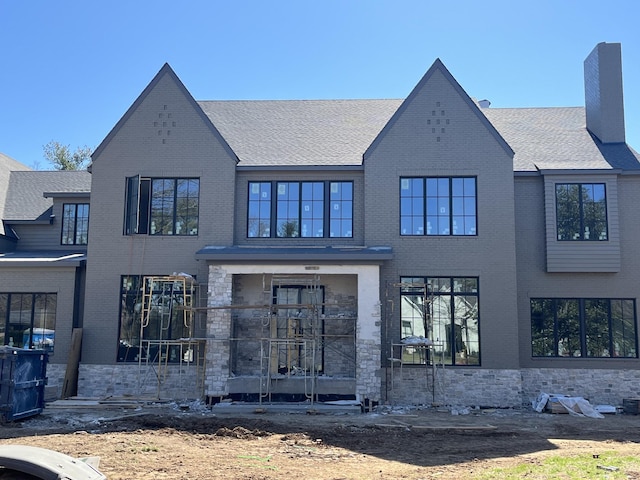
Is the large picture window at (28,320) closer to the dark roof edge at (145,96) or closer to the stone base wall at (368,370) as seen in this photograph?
the dark roof edge at (145,96)

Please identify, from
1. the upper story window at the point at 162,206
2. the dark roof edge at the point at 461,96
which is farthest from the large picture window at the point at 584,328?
the upper story window at the point at 162,206

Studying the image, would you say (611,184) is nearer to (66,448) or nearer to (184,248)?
(184,248)

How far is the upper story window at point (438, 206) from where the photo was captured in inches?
768

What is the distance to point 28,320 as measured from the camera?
20188 millimetres

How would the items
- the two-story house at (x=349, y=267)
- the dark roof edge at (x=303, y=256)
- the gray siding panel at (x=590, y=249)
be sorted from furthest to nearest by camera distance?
the gray siding panel at (x=590, y=249) → the two-story house at (x=349, y=267) → the dark roof edge at (x=303, y=256)

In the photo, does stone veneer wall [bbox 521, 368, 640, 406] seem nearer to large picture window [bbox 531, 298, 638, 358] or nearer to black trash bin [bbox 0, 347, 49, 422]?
large picture window [bbox 531, 298, 638, 358]

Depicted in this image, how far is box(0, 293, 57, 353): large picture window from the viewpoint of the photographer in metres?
20.0

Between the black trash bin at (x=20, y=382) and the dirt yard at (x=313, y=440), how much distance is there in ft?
0.97

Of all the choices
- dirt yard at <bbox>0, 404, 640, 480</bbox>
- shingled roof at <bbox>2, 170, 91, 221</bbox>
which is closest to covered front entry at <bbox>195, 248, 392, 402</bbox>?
dirt yard at <bbox>0, 404, 640, 480</bbox>

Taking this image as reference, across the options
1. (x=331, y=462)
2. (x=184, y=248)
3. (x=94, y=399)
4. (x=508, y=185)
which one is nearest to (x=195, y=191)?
(x=184, y=248)

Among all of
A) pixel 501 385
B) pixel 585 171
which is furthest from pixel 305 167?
pixel 501 385

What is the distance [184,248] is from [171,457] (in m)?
10.0

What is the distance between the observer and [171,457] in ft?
34.9

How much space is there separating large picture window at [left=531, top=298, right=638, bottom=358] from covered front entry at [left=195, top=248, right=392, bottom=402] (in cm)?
552
